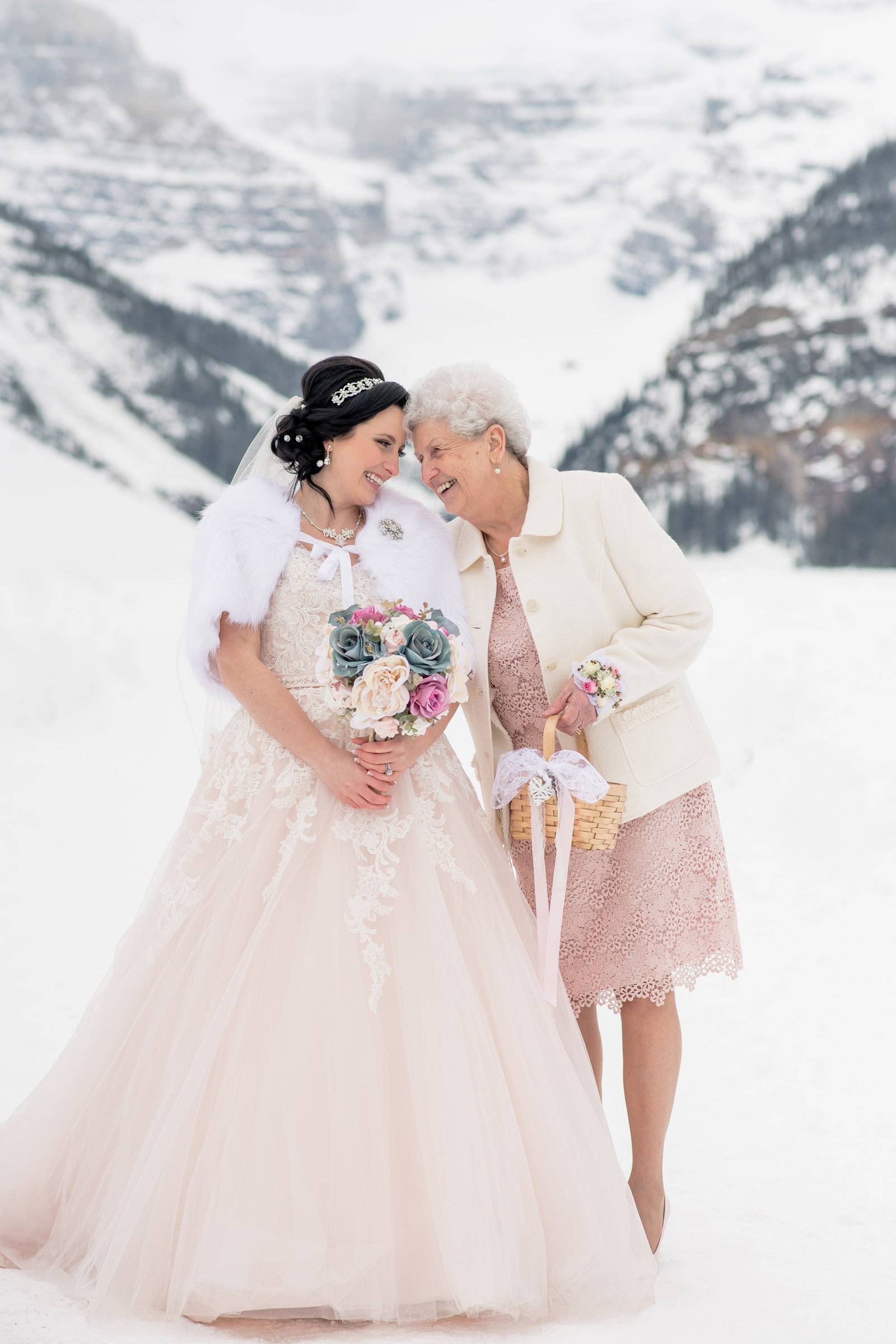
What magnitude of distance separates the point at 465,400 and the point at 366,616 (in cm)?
56

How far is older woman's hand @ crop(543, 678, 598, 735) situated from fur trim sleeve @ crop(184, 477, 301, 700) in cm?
66

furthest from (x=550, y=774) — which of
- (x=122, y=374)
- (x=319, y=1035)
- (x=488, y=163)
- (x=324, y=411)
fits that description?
(x=122, y=374)

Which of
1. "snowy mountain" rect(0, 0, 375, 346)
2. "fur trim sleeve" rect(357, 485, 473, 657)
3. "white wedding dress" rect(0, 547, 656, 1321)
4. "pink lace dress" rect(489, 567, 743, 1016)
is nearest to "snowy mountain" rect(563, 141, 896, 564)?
"snowy mountain" rect(0, 0, 375, 346)

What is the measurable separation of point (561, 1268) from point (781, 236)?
43.4ft

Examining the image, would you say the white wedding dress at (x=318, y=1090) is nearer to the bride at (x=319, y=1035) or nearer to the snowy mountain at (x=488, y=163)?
the bride at (x=319, y=1035)

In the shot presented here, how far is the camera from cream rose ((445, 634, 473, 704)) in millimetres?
2365

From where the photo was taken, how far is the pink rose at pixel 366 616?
2.32 metres

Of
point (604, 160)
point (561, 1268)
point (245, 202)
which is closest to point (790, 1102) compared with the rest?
point (561, 1268)

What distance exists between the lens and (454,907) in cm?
243

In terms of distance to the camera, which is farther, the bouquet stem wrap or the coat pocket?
the coat pocket

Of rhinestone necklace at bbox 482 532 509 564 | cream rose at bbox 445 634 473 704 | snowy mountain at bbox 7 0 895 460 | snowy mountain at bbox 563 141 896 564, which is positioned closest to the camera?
cream rose at bbox 445 634 473 704

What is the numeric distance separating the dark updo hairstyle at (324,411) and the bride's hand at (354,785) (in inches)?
25.6

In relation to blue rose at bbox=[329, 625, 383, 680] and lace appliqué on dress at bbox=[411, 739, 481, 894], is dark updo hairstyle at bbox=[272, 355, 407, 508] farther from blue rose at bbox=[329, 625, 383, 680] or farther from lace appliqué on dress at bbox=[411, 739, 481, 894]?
lace appliqué on dress at bbox=[411, 739, 481, 894]

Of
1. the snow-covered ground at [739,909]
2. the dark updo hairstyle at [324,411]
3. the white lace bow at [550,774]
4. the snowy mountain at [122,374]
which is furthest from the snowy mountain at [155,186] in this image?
the white lace bow at [550,774]
